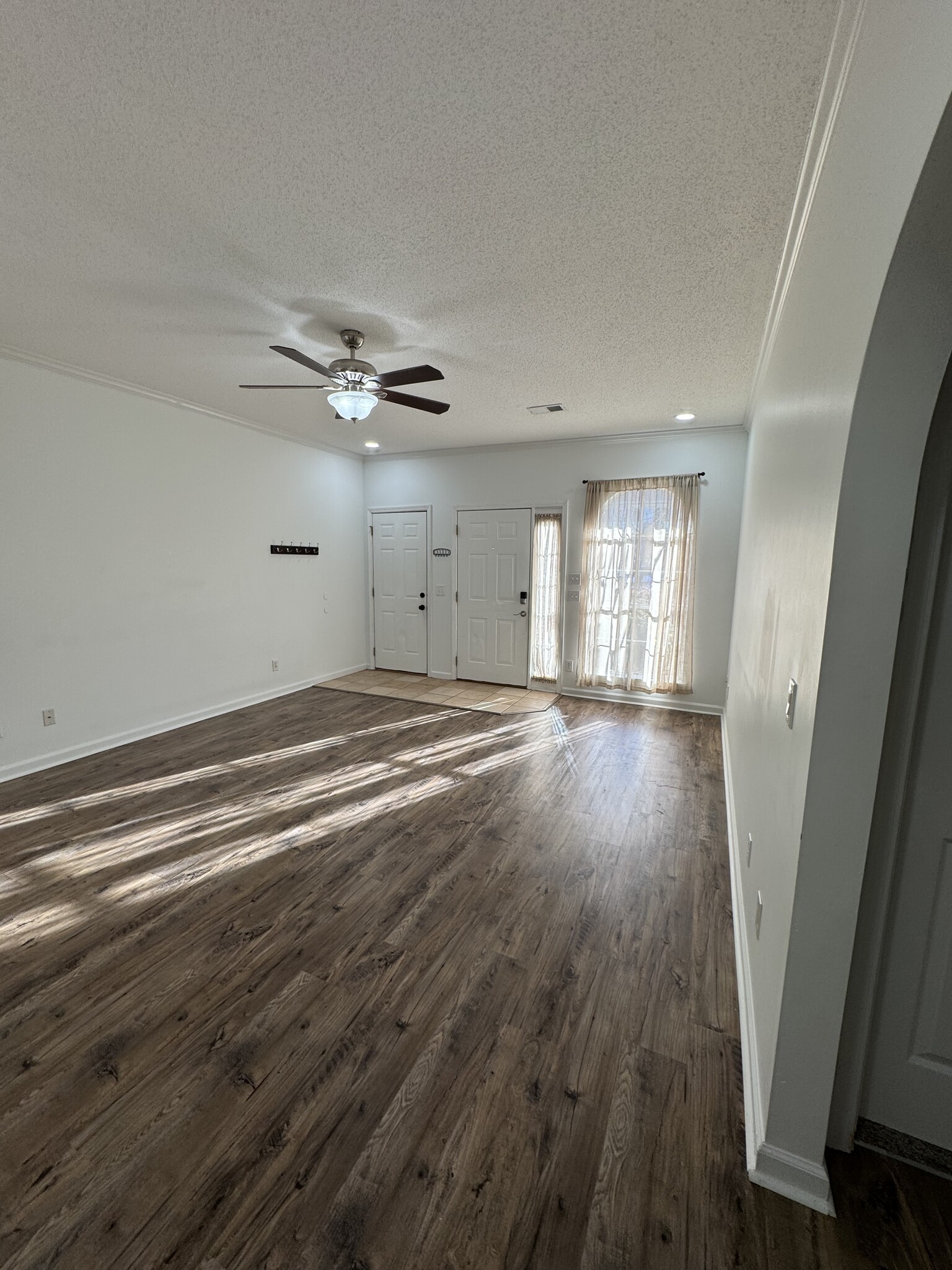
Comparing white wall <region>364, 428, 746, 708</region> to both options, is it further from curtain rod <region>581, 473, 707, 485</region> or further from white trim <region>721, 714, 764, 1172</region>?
white trim <region>721, 714, 764, 1172</region>

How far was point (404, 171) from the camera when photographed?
1.78 metres

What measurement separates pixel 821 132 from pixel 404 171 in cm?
127

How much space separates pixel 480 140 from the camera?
5.40 feet

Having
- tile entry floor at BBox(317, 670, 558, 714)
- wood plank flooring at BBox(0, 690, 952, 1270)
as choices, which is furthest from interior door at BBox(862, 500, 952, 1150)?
tile entry floor at BBox(317, 670, 558, 714)

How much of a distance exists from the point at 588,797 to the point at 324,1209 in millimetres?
2440

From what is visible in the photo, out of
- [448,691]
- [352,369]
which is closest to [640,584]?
[448,691]

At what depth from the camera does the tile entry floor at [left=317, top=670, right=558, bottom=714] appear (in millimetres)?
5543

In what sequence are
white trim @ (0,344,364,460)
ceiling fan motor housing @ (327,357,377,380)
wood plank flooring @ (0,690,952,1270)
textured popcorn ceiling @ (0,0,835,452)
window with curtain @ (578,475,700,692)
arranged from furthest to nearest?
window with curtain @ (578,475,700,692) < white trim @ (0,344,364,460) < ceiling fan motor housing @ (327,357,377,380) < textured popcorn ceiling @ (0,0,835,452) < wood plank flooring @ (0,690,952,1270)

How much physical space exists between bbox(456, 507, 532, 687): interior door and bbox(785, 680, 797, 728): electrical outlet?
4.57m

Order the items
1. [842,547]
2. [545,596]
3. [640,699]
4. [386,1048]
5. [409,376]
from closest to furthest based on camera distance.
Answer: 1. [842,547]
2. [386,1048]
3. [409,376]
4. [640,699]
5. [545,596]

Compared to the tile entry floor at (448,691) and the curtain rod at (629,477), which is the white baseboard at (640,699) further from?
the curtain rod at (629,477)

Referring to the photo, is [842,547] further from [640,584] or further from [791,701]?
[640,584]

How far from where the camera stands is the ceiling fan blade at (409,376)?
2.71 meters

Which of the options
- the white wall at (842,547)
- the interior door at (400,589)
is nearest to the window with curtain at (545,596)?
the interior door at (400,589)
